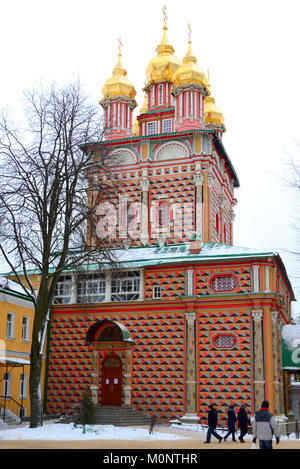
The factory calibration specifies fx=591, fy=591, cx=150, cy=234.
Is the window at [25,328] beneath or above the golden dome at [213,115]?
beneath

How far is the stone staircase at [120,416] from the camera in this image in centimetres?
2202

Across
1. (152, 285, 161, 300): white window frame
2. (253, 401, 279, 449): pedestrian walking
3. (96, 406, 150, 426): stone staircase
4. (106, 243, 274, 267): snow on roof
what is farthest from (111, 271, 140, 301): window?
(253, 401, 279, 449): pedestrian walking

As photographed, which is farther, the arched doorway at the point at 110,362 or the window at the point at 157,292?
the window at the point at 157,292

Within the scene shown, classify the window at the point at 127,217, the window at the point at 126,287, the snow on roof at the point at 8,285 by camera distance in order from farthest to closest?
1. the window at the point at 127,217
2. the window at the point at 126,287
3. the snow on roof at the point at 8,285

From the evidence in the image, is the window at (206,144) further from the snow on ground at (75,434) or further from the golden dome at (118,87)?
the snow on ground at (75,434)

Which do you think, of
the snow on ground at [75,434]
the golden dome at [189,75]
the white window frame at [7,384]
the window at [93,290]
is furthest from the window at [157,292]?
the golden dome at [189,75]

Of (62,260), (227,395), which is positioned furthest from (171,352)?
(62,260)

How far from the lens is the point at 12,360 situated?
21.0m

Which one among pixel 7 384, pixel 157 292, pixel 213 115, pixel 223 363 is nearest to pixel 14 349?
pixel 7 384

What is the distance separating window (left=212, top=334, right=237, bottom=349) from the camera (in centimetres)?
2298

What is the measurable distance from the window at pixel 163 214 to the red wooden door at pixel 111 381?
7.12 m

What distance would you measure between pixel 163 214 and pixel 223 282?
19.8ft

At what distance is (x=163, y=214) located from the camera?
28438 mm
